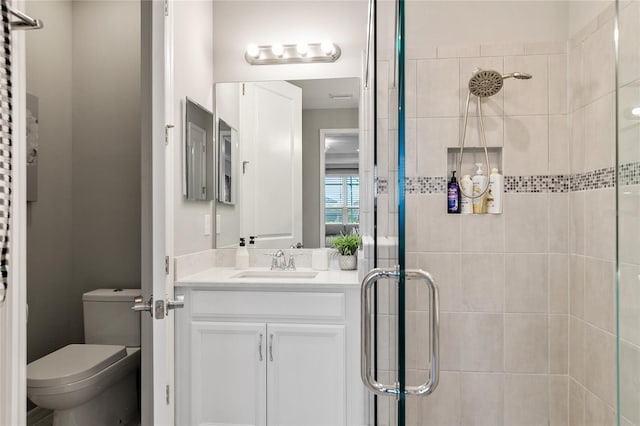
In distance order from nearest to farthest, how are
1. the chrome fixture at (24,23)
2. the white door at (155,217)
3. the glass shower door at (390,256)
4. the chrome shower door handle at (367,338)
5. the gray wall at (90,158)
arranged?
the glass shower door at (390,256), the chrome shower door handle at (367,338), the chrome fixture at (24,23), the white door at (155,217), the gray wall at (90,158)

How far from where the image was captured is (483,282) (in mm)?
1896

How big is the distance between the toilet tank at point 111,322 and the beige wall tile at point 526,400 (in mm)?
1984

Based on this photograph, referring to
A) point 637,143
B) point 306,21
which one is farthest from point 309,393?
point 306,21

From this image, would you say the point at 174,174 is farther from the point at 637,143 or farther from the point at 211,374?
the point at 637,143

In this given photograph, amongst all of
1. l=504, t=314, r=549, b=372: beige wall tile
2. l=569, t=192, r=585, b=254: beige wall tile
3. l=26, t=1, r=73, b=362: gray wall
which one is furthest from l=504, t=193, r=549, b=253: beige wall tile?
l=26, t=1, r=73, b=362: gray wall

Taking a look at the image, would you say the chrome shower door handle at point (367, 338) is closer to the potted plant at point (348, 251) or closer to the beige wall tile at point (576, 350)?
the beige wall tile at point (576, 350)

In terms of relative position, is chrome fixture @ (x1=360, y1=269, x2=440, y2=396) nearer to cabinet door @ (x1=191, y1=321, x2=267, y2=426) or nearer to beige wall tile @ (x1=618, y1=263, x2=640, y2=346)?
→ beige wall tile @ (x1=618, y1=263, x2=640, y2=346)

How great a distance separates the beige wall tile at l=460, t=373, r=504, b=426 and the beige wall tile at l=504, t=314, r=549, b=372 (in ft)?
0.35

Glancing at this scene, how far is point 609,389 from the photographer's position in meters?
1.58

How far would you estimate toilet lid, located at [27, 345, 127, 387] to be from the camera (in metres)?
1.69

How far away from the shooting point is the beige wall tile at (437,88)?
191 centimetres

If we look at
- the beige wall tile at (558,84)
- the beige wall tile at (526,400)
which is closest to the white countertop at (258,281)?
the beige wall tile at (526,400)

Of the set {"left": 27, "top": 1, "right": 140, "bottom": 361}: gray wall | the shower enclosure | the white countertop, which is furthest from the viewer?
{"left": 27, "top": 1, "right": 140, "bottom": 361}: gray wall

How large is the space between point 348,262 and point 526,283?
0.97m
